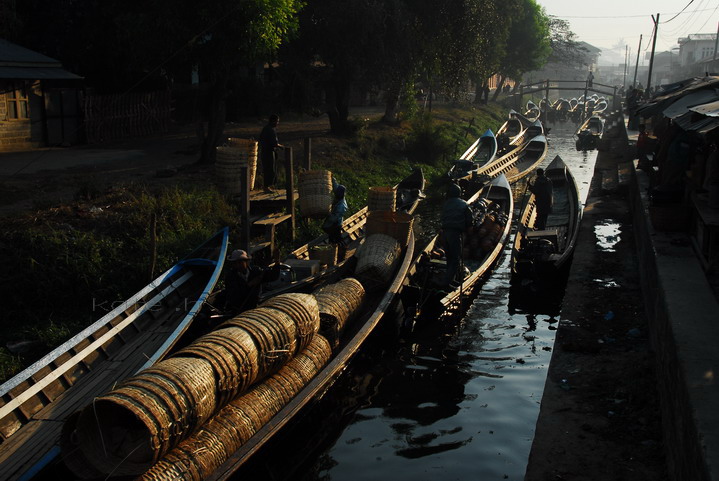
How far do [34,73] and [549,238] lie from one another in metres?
15.3

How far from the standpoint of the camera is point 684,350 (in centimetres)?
737

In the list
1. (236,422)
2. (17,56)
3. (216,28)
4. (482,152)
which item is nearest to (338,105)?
(482,152)

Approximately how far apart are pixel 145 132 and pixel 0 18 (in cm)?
610

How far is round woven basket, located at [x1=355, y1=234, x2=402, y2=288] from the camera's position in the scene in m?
11.9

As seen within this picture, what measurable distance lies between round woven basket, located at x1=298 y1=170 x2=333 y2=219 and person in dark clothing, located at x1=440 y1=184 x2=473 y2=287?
132 inches

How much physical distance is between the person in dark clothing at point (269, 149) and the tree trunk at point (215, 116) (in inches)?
126

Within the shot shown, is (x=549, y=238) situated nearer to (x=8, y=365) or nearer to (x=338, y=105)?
(x=8, y=365)

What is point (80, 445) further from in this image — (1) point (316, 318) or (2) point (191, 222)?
(2) point (191, 222)

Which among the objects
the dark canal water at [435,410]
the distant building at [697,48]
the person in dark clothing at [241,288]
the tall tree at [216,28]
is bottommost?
the dark canal water at [435,410]

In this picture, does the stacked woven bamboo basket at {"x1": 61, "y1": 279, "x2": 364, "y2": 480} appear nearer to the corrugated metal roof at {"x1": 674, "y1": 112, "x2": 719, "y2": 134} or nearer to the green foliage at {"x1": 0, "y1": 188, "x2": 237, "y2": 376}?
the green foliage at {"x1": 0, "y1": 188, "x2": 237, "y2": 376}

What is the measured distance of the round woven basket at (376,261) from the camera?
Result: 11.9 m

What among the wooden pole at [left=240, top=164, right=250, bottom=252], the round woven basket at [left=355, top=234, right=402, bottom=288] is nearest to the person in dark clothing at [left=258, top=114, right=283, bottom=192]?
the wooden pole at [left=240, top=164, right=250, bottom=252]

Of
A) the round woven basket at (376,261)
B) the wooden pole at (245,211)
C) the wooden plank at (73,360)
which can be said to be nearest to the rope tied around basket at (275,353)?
the wooden plank at (73,360)

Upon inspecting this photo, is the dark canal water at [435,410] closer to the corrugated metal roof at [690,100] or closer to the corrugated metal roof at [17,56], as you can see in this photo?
the corrugated metal roof at [690,100]
